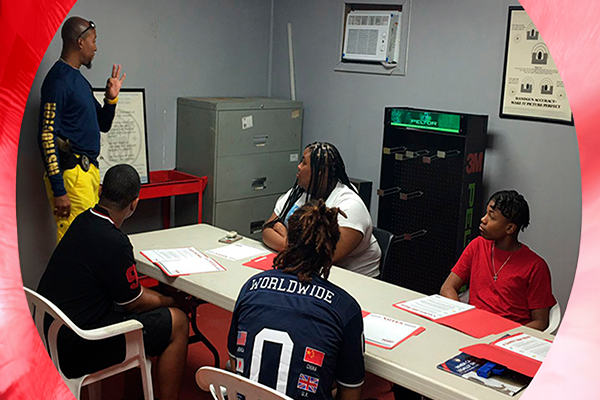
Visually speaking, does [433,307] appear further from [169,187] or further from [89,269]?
[169,187]

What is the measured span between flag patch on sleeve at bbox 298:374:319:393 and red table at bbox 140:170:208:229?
2.83 m

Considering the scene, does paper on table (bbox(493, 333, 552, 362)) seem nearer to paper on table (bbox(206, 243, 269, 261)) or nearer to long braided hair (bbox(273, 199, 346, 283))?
long braided hair (bbox(273, 199, 346, 283))

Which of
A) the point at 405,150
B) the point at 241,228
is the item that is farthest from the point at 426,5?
the point at 241,228

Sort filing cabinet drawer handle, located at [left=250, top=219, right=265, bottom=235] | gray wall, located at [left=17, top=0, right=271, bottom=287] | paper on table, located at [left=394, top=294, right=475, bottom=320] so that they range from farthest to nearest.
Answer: filing cabinet drawer handle, located at [left=250, top=219, right=265, bottom=235] < gray wall, located at [left=17, top=0, right=271, bottom=287] < paper on table, located at [left=394, top=294, right=475, bottom=320]

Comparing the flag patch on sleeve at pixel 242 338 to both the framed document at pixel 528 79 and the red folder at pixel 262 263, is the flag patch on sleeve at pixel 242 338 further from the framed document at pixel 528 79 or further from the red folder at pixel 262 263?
the framed document at pixel 528 79

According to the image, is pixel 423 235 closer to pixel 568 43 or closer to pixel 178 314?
pixel 178 314

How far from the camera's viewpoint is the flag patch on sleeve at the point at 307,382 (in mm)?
2002

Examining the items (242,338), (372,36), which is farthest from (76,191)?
(372,36)

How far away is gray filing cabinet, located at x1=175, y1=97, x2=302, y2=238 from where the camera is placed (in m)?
4.96

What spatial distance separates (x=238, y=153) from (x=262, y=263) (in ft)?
6.85

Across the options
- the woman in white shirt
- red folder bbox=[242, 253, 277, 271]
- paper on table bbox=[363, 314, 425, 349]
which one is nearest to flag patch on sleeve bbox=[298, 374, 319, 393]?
paper on table bbox=[363, 314, 425, 349]

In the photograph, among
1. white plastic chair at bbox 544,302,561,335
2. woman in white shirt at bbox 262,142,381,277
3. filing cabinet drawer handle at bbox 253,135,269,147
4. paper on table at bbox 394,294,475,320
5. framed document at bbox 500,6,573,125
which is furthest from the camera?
filing cabinet drawer handle at bbox 253,135,269,147

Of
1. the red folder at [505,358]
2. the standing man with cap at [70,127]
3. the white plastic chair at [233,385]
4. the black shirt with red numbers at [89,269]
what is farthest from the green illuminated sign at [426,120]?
the white plastic chair at [233,385]

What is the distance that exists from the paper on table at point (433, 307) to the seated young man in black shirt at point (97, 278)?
3.53 ft
